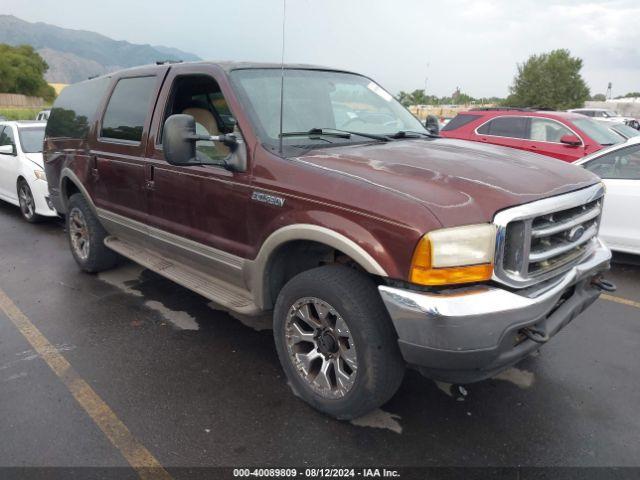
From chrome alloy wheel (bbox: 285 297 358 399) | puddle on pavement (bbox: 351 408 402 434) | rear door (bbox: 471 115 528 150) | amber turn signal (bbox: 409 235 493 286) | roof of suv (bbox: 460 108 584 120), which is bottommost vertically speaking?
puddle on pavement (bbox: 351 408 402 434)

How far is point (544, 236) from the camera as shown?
254cm

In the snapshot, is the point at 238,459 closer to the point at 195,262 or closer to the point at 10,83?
the point at 195,262

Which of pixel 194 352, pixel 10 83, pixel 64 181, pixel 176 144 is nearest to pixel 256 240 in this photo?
pixel 176 144

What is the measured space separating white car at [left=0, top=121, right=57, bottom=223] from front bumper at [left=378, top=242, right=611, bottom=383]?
636 centimetres

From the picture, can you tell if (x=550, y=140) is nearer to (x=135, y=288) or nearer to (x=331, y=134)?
(x=331, y=134)

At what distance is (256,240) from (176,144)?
28.8 inches

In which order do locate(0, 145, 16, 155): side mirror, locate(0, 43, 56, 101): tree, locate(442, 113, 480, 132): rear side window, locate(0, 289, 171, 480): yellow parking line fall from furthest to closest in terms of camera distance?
locate(0, 43, 56, 101): tree
locate(442, 113, 480, 132): rear side window
locate(0, 145, 16, 155): side mirror
locate(0, 289, 171, 480): yellow parking line

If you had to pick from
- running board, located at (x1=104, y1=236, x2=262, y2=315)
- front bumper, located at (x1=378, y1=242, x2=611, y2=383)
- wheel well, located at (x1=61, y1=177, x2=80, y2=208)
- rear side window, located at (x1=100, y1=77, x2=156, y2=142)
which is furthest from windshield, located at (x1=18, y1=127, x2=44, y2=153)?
front bumper, located at (x1=378, y1=242, x2=611, y2=383)

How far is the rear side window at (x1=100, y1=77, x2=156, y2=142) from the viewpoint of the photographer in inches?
163

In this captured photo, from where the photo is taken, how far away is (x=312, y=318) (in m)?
2.87

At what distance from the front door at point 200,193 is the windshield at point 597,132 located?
23.0 feet

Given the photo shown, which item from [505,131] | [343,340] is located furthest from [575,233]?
[505,131]

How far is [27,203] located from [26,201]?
5 centimetres

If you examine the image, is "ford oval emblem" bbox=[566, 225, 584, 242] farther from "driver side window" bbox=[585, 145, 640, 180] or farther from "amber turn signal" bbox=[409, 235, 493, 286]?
"driver side window" bbox=[585, 145, 640, 180]
